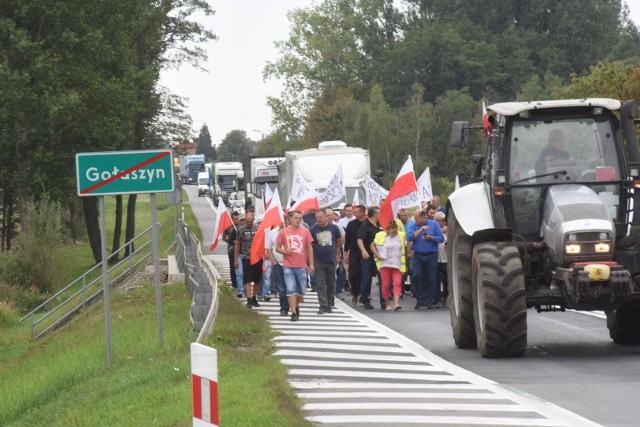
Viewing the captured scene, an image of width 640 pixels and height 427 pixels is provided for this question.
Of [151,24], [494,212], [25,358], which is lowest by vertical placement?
[25,358]

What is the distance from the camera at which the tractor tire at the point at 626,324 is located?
1812 cm

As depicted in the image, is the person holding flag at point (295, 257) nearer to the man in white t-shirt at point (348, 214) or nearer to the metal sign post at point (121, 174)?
the metal sign post at point (121, 174)

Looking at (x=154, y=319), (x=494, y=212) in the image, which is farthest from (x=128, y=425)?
(x=154, y=319)

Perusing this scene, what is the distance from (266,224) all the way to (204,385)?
16.6 m

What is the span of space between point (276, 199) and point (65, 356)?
4571mm

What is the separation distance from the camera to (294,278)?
77.8ft

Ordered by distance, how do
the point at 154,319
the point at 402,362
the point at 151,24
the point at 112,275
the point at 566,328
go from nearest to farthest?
1. the point at 402,362
2. the point at 566,328
3. the point at 154,319
4. the point at 112,275
5. the point at 151,24

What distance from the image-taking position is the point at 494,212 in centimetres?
1766

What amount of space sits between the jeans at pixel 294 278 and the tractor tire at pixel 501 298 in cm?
724

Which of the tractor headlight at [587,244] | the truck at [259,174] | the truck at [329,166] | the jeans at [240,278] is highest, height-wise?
the truck at [259,174]

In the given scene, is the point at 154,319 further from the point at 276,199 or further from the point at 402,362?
the point at 402,362

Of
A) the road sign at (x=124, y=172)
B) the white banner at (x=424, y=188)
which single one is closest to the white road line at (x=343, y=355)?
the road sign at (x=124, y=172)

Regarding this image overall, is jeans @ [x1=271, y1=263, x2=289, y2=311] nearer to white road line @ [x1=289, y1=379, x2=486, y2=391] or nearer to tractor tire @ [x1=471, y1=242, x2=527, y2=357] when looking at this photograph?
tractor tire @ [x1=471, y1=242, x2=527, y2=357]

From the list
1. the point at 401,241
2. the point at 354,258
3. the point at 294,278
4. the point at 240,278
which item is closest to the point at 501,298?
the point at 294,278
